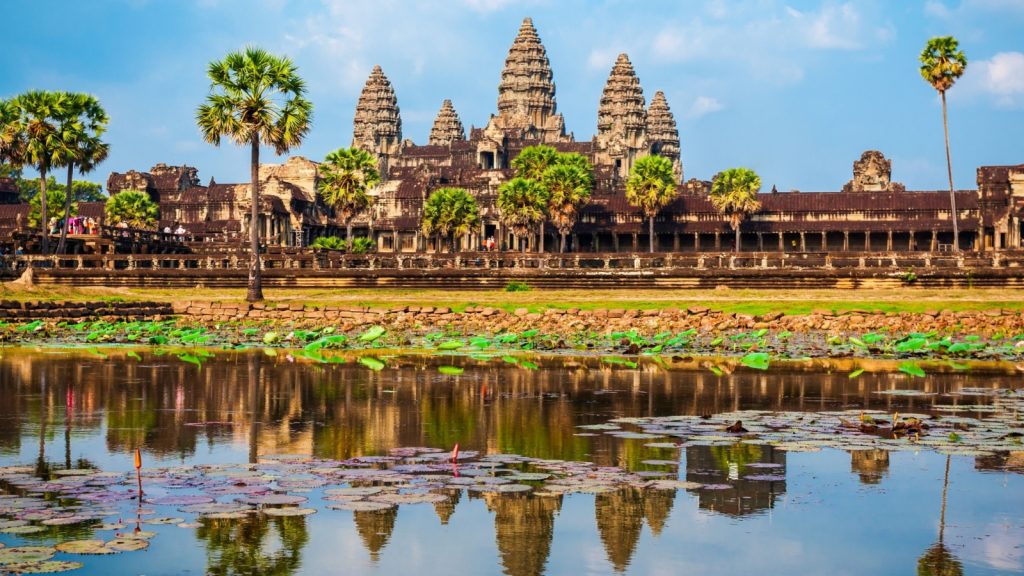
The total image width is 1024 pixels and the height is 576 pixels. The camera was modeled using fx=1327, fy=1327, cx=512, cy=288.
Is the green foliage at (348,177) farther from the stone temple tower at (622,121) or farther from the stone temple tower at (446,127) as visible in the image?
the stone temple tower at (446,127)

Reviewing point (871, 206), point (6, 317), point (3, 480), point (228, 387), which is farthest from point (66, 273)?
point (871, 206)

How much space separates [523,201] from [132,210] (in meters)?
36.8

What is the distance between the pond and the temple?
82.2 meters

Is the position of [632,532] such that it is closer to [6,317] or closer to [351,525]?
[351,525]

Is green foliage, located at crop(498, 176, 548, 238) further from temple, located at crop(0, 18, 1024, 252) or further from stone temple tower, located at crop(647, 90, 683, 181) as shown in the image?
stone temple tower, located at crop(647, 90, 683, 181)

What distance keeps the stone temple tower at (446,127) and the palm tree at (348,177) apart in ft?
321

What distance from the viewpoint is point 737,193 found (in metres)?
106

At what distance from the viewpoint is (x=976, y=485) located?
13.5 meters

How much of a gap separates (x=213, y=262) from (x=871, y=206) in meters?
67.9

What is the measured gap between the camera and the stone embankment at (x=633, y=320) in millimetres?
38031

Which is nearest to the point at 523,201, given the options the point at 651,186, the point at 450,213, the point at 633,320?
the point at 450,213

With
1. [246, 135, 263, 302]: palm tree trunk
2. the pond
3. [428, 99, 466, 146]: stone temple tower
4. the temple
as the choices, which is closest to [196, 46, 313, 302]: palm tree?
[246, 135, 263, 302]: palm tree trunk

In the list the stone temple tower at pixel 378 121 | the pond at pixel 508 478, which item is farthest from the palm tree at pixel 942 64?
the stone temple tower at pixel 378 121

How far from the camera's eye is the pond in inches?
423
